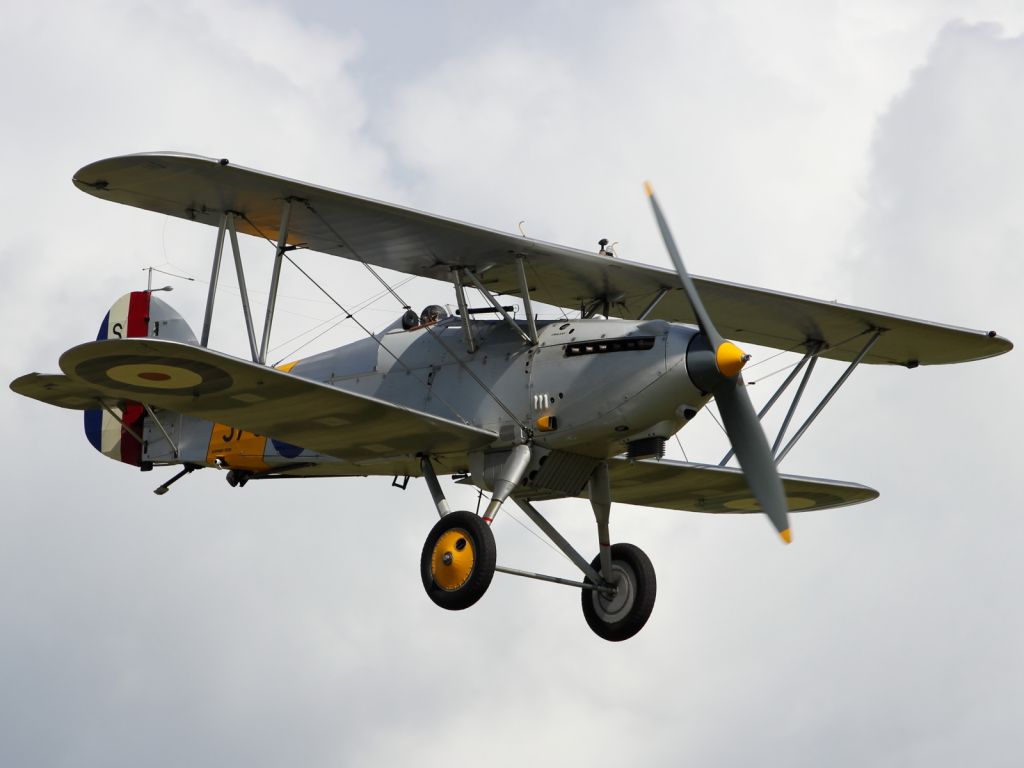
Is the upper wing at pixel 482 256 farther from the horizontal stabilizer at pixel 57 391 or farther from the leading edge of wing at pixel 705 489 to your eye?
the horizontal stabilizer at pixel 57 391

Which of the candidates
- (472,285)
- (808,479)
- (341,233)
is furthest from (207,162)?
(808,479)

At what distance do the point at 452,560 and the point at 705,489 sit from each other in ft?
15.7

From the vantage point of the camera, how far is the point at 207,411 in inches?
669

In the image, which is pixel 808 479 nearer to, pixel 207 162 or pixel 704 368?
pixel 704 368

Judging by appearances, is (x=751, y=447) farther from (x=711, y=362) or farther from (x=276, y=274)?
(x=276, y=274)

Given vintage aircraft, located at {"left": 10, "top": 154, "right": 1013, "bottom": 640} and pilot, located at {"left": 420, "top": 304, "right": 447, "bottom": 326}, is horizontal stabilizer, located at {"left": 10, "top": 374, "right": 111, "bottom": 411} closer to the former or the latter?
vintage aircraft, located at {"left": 10, "top": 154, "right": 1013, "bottom": 640}

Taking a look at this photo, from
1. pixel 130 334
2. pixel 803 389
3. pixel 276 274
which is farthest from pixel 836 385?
pixel 130 334

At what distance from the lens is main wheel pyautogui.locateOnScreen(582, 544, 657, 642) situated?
60.8ft

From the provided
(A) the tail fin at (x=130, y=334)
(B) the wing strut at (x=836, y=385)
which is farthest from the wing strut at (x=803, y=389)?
Answer: (A) the tail fin at (x=130, y=334)

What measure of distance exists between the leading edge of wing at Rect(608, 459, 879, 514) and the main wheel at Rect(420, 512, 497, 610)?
255 centimetres

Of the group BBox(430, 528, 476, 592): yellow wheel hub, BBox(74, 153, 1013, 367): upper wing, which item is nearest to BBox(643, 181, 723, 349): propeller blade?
BBox(74, 153, 1013, 367): upper wing

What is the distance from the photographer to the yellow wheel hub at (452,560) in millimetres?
16953

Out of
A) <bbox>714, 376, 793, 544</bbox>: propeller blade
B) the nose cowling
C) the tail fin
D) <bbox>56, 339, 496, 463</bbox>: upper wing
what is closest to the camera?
<bbox>56, 339, 496, 463</bbox>: upper wing

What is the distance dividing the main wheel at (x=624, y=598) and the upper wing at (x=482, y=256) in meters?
2.76
